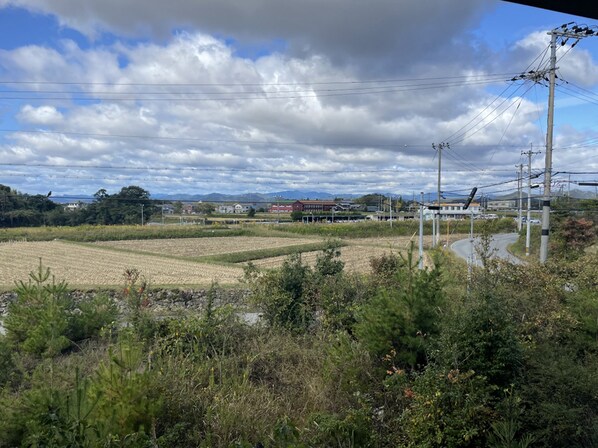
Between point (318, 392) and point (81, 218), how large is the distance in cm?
8332

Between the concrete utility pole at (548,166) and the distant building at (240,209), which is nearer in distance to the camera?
the concrete utility pole at (548,166)

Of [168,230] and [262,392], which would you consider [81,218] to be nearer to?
[168,230]

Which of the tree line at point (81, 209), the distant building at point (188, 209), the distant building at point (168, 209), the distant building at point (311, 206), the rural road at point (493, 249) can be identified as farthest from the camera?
the distant building at point (188, 209)

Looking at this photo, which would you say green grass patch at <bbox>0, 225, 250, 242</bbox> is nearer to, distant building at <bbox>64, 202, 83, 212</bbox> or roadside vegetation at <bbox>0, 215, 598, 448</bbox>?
distant building at <bbox>64, 202, 83, 212</bbox>

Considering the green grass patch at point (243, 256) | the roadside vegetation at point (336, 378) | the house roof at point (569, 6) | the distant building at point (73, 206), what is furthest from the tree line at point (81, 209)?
the house roof at point (569, 6)

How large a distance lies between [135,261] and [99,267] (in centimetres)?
398

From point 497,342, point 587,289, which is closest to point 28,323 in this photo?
point 497,342

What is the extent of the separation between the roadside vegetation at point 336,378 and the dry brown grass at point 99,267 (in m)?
15.4

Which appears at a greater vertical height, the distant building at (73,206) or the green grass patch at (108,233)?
the distant building at (73,206)

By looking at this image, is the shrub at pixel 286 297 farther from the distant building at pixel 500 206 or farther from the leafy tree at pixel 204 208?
the leafy tree at pixel 204 208

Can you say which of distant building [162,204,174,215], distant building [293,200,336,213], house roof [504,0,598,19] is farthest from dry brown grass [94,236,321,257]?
distant building [293,200,336,213]

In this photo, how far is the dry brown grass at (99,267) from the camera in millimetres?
26203

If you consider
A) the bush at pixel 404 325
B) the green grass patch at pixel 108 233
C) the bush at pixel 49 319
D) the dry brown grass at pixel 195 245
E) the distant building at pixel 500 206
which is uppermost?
the distant building at pixel 500 206

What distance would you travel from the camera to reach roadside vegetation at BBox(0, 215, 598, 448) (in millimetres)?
4004
